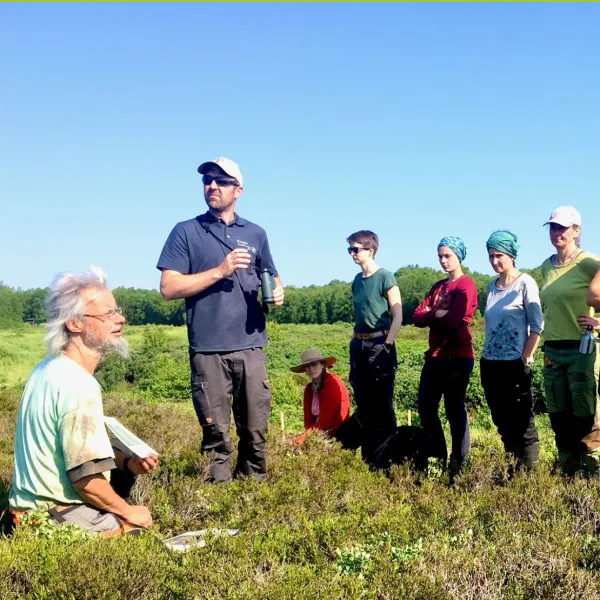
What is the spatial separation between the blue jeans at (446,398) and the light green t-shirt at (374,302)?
56cm

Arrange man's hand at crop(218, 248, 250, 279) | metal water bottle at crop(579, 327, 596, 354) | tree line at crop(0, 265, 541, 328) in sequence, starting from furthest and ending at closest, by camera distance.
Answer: tree line at crop(0, 265, 541, 328)
metal water bottle at crop(579, 327, 596, 354)
man's hand at crop(218, 248, 250, 279)

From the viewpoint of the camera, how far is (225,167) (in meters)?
4.74

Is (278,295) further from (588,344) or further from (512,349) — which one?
(588,344)

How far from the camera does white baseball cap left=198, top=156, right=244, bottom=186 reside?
4730mm

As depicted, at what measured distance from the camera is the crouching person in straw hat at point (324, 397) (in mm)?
6332

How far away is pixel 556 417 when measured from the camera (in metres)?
5.04

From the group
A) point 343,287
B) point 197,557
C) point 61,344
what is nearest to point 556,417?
point 197,557

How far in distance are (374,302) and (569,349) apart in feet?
5.56

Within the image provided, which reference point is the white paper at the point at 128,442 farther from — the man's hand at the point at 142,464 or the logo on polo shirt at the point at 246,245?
the logo on polo shirt at the point at 246,245

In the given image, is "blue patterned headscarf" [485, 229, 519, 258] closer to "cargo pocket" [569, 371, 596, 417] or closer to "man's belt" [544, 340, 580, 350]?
"man's belt" [544, 340, 580, 350]

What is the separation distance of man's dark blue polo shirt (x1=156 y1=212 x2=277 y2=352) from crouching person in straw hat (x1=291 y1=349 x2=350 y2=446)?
5.32 feet

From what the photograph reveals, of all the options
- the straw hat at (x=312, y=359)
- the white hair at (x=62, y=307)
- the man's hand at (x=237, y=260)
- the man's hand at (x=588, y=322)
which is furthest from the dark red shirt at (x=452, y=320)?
the white hair at (x=62, y=307)

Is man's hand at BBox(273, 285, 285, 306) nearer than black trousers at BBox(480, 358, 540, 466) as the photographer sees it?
Yes

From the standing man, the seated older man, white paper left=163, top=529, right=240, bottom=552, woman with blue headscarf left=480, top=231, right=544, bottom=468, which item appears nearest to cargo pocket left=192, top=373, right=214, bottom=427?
the standing man
